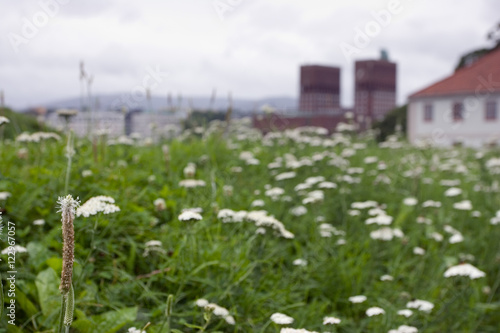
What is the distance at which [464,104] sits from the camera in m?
31.7

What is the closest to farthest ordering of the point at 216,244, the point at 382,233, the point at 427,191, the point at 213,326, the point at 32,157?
the point at 213,326 < the point at 216,244 < the point at 382,233 < the point at 32,157 < the point at 427,191

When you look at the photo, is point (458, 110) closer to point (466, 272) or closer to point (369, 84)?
point (369, 84)

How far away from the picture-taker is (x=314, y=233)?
15.0 ft

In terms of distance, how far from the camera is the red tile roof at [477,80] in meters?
30.9

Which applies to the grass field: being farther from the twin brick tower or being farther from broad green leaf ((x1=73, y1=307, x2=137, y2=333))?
the twin brick tower

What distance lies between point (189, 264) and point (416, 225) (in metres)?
3.23

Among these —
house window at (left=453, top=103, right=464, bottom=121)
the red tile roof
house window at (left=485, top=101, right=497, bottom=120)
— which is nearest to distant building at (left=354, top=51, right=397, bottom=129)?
the red tile roof

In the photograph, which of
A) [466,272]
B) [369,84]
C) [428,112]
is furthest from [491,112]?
[466,272]

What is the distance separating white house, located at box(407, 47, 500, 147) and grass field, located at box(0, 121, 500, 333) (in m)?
26.3

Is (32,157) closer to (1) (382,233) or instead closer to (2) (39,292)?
(2) (39,292)

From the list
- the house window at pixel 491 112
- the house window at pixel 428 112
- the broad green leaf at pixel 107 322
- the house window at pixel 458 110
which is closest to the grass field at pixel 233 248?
the broad green leaf at pixel 107 322

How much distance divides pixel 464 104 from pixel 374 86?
2577cm

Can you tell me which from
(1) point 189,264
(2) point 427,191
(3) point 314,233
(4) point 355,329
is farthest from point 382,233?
(2) point 427,191

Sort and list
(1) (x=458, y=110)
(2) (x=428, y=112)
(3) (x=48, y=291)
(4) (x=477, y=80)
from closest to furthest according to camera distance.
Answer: (3) (x=48, y=291) → (4) (x=477, y=80) → (1) (x=458, y=110) → (2) (x=428, y=112)
